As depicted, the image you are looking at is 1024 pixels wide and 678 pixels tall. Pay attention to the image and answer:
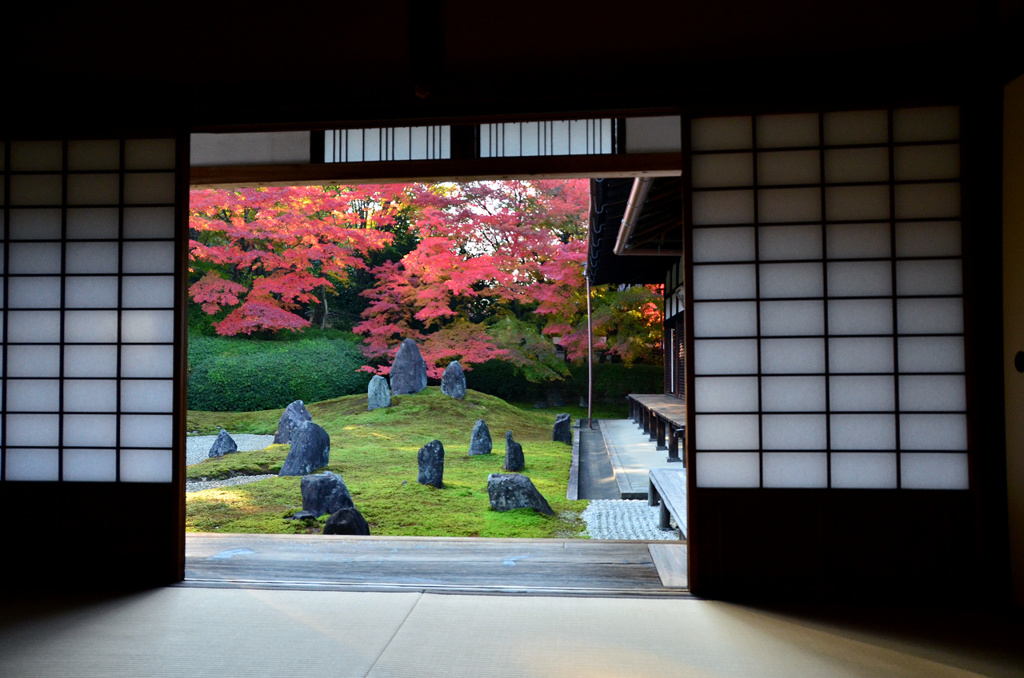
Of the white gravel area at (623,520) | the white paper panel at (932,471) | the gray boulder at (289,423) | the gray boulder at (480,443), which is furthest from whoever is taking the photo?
Result: the gray boulder at (289,423)

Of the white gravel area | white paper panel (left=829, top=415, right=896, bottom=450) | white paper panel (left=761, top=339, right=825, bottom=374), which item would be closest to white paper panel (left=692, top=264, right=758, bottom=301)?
white paper panel (left=761, top=339, right=825, bottom=374)

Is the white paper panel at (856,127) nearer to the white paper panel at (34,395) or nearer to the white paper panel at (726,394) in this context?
the white paper panel at (726,394)

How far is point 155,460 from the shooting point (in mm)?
3051

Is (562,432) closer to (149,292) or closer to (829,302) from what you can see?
(829,302)

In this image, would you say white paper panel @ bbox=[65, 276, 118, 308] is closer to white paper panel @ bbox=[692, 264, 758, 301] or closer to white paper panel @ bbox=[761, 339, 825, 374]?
white paper panel @ bbox=[692, 264, 758, 301]

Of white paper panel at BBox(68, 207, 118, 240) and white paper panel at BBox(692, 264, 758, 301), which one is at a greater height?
white paper panel at BBox(68, 207, 118, 240)

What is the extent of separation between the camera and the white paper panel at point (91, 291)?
314 cm

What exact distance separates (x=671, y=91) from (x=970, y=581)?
7.80ft

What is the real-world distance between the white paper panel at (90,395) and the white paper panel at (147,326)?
24 centimetres

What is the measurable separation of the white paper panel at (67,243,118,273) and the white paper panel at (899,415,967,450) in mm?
3679

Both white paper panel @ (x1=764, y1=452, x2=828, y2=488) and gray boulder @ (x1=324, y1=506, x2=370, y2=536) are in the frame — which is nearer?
white paper panel @ (x1=764, y1=452, x2=828, y2=488)

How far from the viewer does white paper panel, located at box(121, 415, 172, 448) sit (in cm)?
306

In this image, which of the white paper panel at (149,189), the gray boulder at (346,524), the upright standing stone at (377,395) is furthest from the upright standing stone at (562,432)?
the white paper panel at (149,189)

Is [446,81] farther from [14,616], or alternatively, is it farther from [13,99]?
[14,616]
